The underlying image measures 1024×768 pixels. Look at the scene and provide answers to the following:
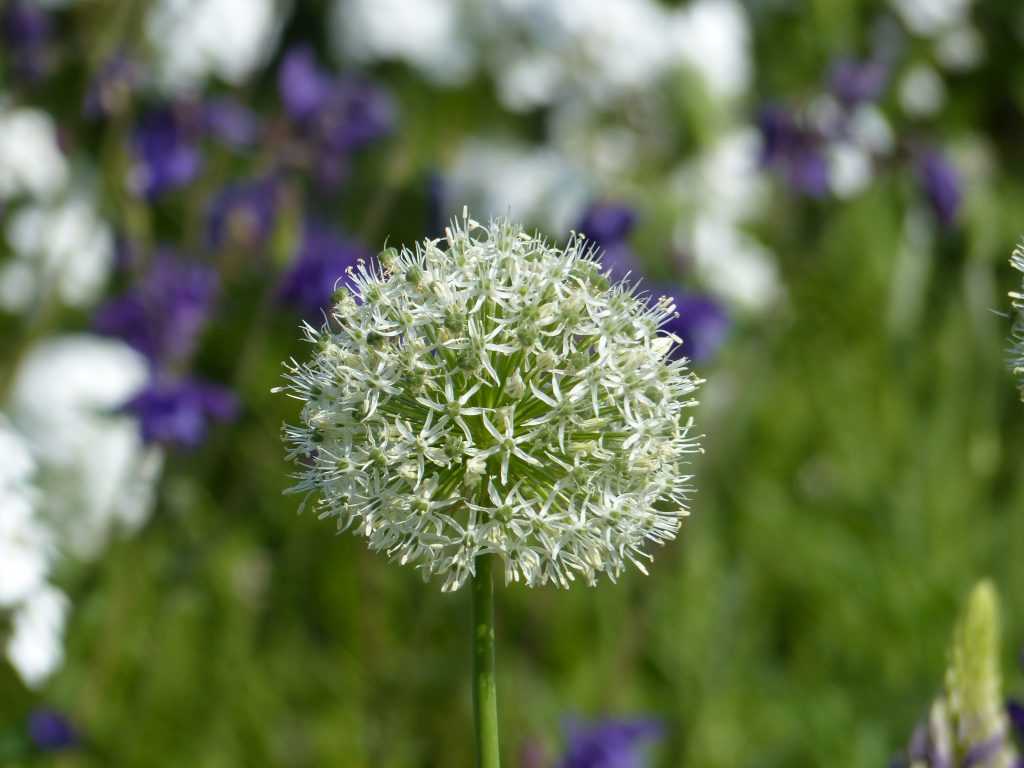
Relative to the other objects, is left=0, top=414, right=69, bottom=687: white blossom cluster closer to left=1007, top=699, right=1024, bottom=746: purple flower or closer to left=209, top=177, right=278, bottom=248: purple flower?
left=1007, top=699, right=1024, bottom=746: purple flower

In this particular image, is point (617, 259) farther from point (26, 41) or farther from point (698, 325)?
point (26, 41)

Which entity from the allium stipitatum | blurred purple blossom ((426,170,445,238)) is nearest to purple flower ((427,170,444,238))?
blurred purple blossom ((426,170,445,238))

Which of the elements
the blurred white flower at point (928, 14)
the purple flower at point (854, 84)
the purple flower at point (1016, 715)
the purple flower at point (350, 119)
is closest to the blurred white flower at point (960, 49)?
the blurred white flower at point (928, 14)

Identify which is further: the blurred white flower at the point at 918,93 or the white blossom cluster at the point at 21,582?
the blurred white flower at the point at 918,93

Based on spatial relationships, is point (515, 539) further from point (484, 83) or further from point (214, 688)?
point (484, 83)

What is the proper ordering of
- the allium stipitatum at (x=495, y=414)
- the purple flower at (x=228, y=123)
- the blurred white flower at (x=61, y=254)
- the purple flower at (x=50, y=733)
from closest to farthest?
the allium stipitatum at (x=495, y=414)
the purple flower at (x=50, y=733)
the purple flower at (x=228, y=123)
the blurred white flower at (x=61, y=254)

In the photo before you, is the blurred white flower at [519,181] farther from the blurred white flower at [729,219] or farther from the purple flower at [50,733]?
the purple flower at [50,733]
